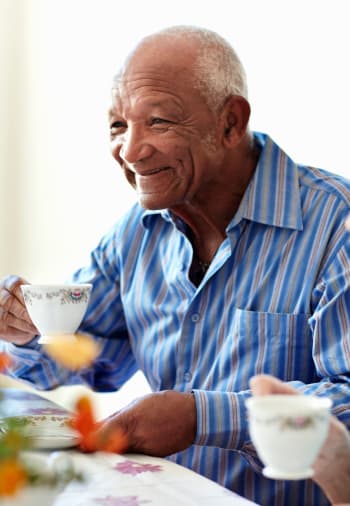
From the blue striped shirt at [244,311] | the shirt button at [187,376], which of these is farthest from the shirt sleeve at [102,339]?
the shirt button at [187,376]

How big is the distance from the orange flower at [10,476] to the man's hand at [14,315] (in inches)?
49.9

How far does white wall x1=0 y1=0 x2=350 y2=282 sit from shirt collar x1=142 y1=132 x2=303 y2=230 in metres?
0.44

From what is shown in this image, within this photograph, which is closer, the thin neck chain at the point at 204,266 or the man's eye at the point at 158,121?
the man's eye at the point at 158,121

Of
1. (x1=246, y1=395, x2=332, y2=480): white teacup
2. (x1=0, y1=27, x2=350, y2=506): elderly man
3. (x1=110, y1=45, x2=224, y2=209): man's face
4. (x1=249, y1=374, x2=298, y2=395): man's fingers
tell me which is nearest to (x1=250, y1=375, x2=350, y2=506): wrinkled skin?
(x1=249, y1=374, x2=298, y2=395): man's fingers

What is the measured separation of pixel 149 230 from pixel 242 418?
0.68m

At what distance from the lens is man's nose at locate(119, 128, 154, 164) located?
1.89 meters

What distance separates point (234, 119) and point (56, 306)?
621mm

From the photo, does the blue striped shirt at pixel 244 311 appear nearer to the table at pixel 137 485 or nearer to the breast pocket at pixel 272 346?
the breast pocket at pixel 272 346

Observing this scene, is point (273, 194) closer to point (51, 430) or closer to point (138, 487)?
point (51, 430)

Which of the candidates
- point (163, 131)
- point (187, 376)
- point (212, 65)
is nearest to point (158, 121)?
point (163, 131)

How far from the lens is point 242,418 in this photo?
1.62 m

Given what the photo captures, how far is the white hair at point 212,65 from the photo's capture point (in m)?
1.91

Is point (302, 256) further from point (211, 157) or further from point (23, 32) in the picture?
point (23, 32)

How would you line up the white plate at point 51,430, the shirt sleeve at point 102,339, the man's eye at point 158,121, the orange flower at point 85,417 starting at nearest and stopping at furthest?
the orange flower at point 85,417 → the white plate at point 51,430 → the man's eye at point 158,121 → the shirt sleeve at point 102,339
